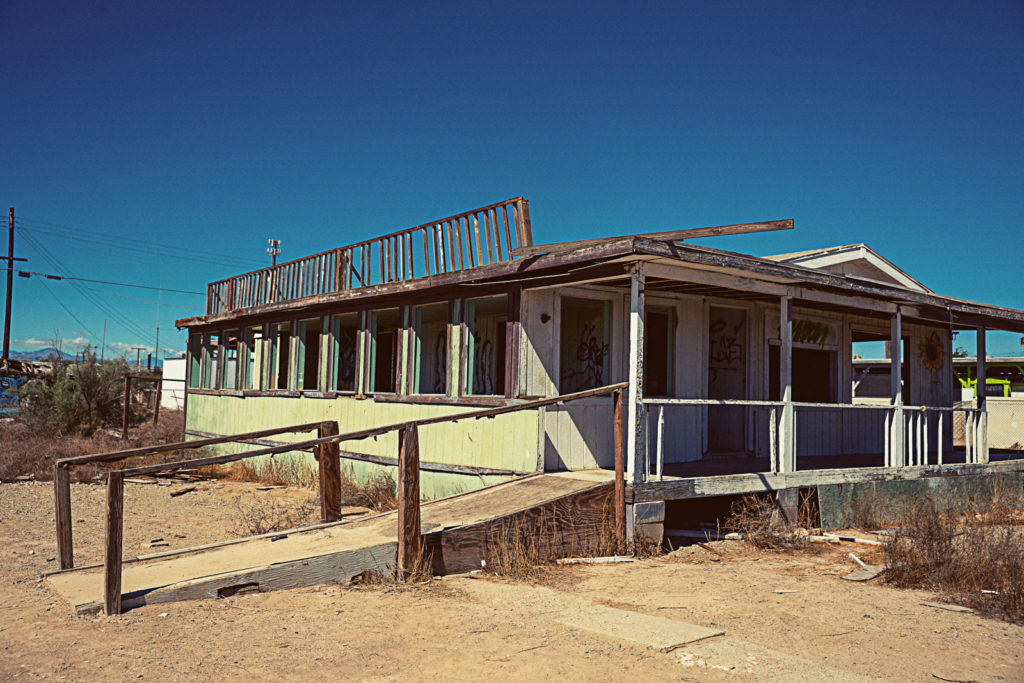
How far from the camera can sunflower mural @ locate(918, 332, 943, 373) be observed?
49.3 ft

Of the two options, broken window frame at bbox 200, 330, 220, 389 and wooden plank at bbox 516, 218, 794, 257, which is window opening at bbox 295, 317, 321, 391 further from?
wooden plank at bbox 516, 218, 794, 257

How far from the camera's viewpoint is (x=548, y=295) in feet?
32.5

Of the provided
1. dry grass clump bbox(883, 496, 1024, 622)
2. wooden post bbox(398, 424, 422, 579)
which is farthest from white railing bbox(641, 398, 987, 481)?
wooden post bbox(398, 424, 422, 579)

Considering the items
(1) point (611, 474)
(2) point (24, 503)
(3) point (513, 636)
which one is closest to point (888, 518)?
(1) point (611, 474)

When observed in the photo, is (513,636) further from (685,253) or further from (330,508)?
(685,253)

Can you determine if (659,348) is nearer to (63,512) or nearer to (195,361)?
(63,512)

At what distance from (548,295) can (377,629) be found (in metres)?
5.12

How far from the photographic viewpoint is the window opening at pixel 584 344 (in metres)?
10.5

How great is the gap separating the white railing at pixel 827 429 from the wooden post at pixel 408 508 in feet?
8.64

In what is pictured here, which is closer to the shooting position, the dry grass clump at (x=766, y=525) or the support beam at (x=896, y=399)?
the dry grass clump at (x=766, y=525)

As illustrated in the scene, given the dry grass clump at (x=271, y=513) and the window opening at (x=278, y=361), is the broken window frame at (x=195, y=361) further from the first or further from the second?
the dry grass clump at (x=271, y=513)

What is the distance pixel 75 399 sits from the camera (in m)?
20.2

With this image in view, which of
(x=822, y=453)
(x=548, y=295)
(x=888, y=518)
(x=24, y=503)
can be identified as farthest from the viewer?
(x=822, y=453)

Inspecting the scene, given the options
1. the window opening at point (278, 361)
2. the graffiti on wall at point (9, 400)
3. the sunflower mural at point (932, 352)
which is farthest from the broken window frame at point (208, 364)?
the sunflower mural at point (932, 352)
